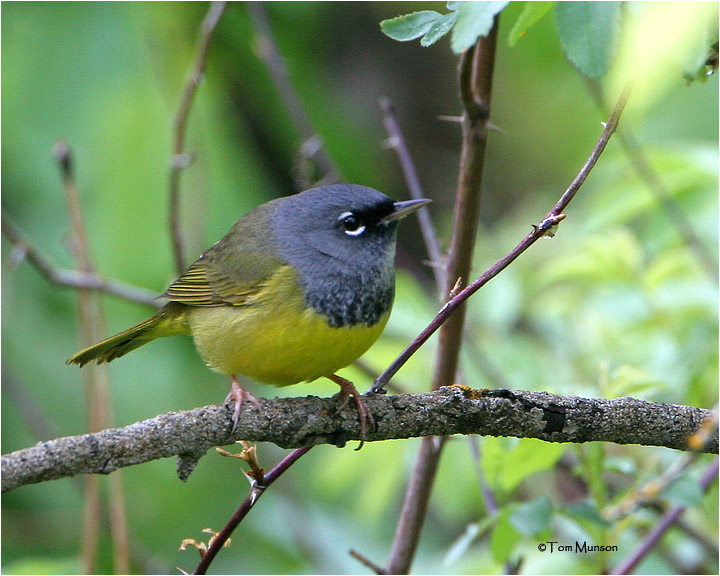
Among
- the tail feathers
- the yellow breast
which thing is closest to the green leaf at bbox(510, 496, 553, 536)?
the yellow breast

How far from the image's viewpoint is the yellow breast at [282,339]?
136 inches

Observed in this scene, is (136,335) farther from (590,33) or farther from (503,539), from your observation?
(590,33)

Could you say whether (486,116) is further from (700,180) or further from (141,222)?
(141,222)

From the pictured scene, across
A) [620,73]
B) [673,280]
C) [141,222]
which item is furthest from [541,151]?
[620,73]

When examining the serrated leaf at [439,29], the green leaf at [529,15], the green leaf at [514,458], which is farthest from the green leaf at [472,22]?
the green leaf at [514,458]

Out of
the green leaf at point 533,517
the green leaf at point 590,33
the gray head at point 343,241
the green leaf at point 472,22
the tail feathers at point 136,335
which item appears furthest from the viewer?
the tail feathers at point 136,335

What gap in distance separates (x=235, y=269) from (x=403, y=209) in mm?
925

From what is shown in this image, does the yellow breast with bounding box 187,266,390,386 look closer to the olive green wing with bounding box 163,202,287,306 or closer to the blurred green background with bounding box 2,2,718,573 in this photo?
the olive green wing with bounding box 163,202,287,306

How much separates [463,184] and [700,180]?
1853mm

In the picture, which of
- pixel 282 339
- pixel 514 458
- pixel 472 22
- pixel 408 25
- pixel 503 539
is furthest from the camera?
pixel 282 339

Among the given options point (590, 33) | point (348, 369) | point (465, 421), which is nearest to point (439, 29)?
point (590, 33)

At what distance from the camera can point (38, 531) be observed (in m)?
5.83

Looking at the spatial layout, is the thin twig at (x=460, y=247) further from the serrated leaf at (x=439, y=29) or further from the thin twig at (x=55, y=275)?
the thin twig at (x=55, y=275)

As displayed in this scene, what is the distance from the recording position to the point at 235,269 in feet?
13.4
